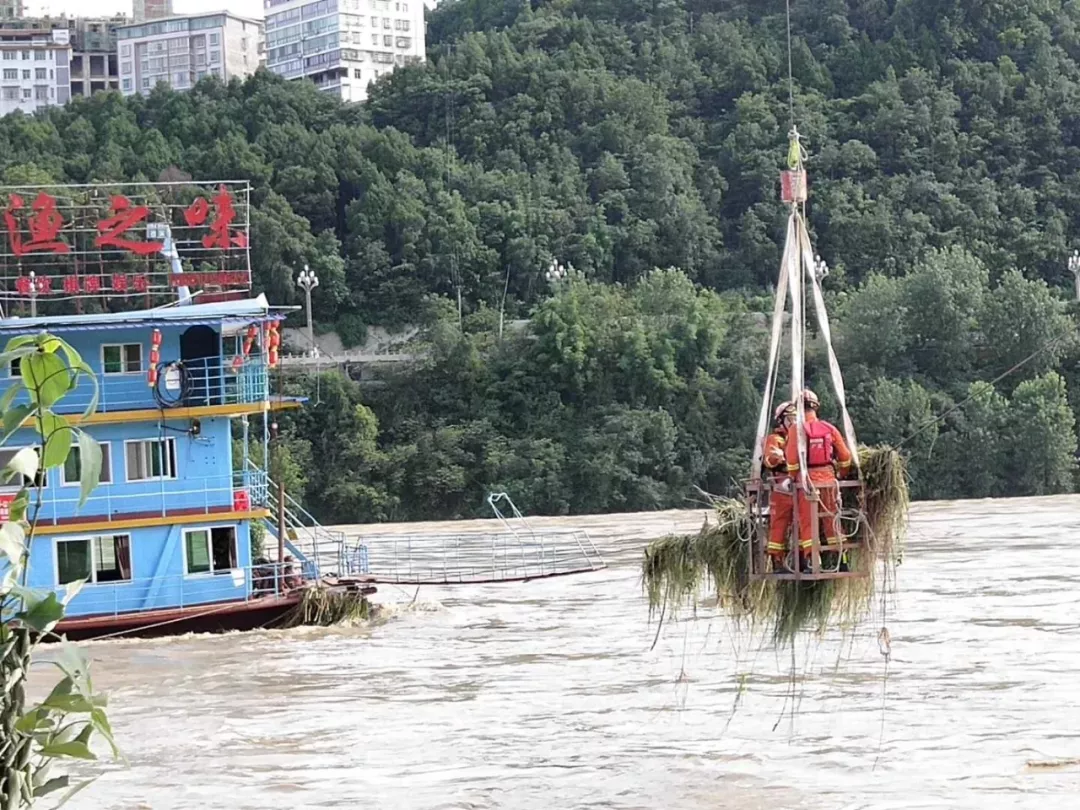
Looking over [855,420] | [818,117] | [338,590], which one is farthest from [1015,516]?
[818,117]

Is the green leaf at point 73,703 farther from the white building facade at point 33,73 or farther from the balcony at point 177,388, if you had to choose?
the white building facade at point 33,73

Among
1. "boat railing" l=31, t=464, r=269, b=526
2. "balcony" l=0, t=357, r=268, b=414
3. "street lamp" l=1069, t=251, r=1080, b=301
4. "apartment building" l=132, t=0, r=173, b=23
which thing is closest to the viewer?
"boat railing" l=31, t=464, r=269, b=526

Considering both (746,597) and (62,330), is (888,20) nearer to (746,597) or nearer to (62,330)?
(62,330)

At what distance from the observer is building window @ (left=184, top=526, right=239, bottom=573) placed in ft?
73.5

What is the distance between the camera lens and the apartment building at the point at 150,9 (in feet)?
398

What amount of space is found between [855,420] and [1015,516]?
16.1m

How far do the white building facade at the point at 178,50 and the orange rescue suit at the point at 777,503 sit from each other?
10293 cm

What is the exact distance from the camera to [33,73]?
108875 millimetres

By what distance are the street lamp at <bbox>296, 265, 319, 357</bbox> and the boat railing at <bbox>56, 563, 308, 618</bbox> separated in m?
35.1

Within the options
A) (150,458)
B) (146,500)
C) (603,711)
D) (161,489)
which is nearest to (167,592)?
(146,500)

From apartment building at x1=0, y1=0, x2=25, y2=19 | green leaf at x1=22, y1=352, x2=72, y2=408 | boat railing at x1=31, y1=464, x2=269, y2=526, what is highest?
apartment building at x1=0, y1=0, x2=25, y2=19

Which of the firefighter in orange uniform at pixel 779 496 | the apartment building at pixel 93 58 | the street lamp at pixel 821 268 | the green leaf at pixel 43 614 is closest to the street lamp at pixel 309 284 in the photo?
the street lamp at pixel 821 268

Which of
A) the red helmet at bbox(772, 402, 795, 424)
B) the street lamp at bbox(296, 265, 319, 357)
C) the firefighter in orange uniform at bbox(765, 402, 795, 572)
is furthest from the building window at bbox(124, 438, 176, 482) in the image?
the street lamp at bbox(296, 265, 319, 357)

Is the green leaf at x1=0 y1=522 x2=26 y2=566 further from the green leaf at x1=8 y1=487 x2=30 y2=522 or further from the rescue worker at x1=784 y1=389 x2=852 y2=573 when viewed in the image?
the rescue worker at x1=784 y1=389 x2=852 y2=573
